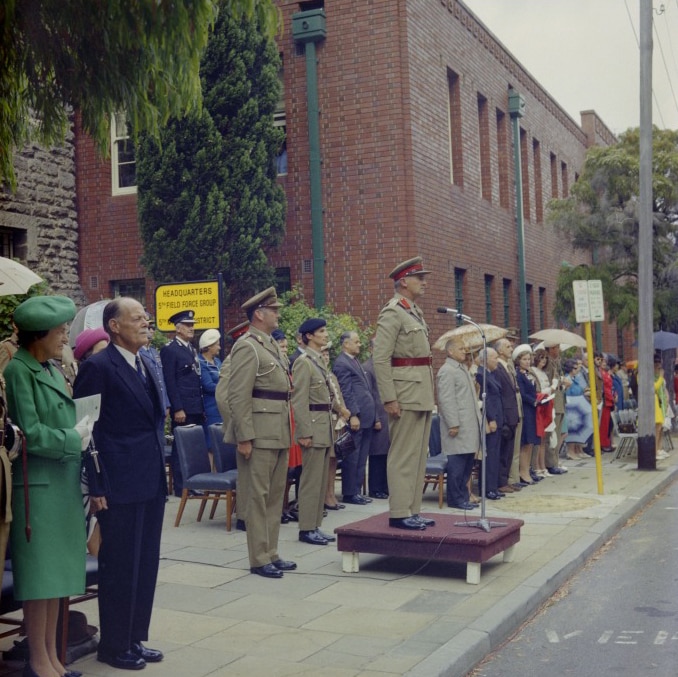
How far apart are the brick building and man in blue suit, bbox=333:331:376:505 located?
5.75 meters

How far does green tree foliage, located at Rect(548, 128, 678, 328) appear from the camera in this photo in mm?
22859

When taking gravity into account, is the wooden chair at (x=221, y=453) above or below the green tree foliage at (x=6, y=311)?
below

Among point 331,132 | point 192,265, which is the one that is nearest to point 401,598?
point 192,265

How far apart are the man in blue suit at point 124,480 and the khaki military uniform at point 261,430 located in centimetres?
211

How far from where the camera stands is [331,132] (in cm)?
1802

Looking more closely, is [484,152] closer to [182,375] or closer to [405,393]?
[182,375]

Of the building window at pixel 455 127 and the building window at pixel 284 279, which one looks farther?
the building window at pixel 455 127

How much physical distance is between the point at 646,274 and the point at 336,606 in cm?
1035

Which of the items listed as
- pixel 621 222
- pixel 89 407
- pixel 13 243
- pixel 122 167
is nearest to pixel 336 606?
pixel 89 407

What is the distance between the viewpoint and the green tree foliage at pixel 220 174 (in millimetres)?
16203

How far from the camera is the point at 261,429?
25.4 feet

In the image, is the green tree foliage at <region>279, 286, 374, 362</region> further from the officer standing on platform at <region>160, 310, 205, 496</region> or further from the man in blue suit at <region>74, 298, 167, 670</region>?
the man in blue suit at <region>74, 298, 167, 670</region>

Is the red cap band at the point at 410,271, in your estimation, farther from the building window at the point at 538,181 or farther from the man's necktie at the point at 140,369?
the building window at the point at 538,181

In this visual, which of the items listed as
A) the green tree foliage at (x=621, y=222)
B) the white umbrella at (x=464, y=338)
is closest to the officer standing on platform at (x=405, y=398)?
the white umbrella at (x=464, y=338)
